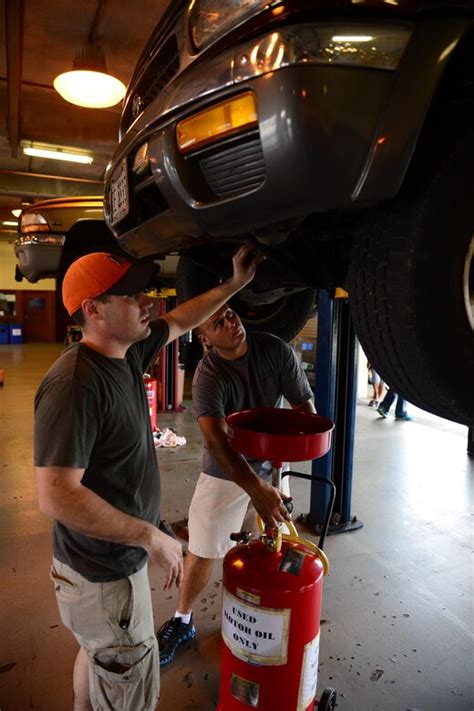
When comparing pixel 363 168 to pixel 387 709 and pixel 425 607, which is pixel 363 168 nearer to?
pixel 387 709

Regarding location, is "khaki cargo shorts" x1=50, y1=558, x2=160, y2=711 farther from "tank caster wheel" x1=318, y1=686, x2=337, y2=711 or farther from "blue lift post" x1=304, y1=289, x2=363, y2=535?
"blue lift post" x1=304, y1=289, x2=363, y2=535

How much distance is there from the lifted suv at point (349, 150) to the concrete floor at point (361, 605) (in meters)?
1.44

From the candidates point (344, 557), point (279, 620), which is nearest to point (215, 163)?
point (279, 620)

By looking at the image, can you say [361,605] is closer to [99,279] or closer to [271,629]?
[271,629]

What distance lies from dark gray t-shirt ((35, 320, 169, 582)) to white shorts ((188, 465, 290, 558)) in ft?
1.81

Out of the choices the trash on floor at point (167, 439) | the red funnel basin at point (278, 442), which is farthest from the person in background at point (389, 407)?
the red funnel basin at point (278, 442)

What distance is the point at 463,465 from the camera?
4664 mm

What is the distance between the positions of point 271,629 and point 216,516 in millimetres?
763

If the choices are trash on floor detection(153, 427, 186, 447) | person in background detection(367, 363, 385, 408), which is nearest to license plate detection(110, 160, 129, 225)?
trash on floor detection(153, 427, 186, 447)

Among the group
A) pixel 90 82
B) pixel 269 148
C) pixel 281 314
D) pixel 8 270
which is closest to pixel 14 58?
pixel 90 82

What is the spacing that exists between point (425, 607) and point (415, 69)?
7.85 ft

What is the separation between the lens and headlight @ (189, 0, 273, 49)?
33.6 inches

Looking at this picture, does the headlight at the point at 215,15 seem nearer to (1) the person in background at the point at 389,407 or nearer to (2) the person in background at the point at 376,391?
(1) the person in background at the point at 389,407

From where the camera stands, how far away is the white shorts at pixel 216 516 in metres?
2.05
